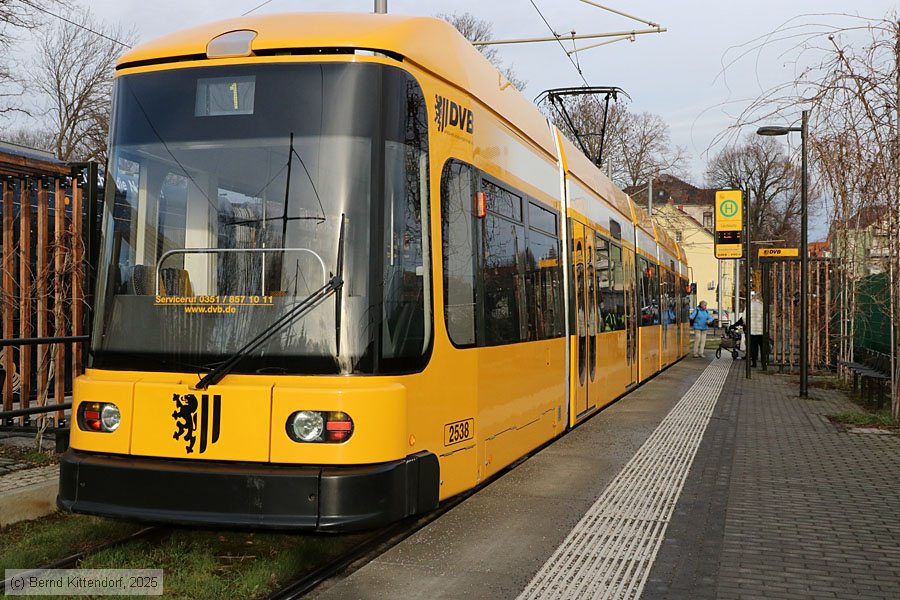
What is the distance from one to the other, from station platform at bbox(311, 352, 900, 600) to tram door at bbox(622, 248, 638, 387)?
3599 mm

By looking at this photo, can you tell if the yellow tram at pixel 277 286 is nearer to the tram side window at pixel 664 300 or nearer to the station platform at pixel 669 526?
the station platform at pixel 669 526

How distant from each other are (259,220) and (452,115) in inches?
66.2

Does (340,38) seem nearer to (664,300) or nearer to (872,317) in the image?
(872,317)

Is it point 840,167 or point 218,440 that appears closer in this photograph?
point 218,440

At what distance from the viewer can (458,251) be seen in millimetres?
6312

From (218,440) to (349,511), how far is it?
2.71ft

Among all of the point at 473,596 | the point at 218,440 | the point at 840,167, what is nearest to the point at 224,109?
the point at 218,440

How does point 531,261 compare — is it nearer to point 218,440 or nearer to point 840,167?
point 218,440

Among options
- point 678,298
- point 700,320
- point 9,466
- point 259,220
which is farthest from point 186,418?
point 700,320

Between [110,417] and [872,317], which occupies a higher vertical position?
[872,317]

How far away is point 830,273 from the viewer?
2127 centimetres

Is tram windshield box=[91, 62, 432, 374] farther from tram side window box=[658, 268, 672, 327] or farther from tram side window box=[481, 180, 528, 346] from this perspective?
tram side window box=[658, 268, 672, 327]

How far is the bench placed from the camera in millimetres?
13945

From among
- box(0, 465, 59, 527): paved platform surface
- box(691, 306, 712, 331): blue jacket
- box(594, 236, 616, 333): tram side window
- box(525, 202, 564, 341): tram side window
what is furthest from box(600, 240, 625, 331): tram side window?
box(691, 306, 712, 331): blue jacket
